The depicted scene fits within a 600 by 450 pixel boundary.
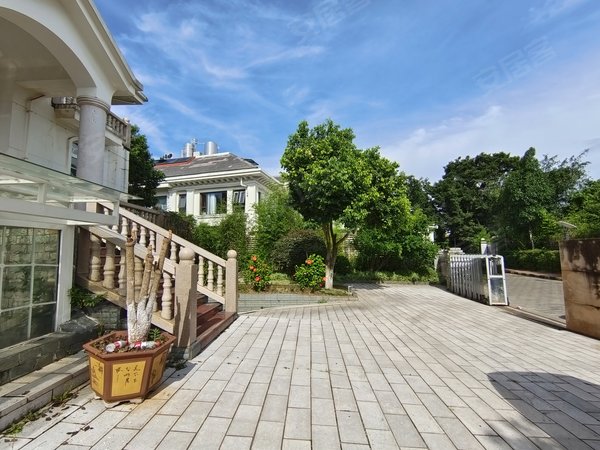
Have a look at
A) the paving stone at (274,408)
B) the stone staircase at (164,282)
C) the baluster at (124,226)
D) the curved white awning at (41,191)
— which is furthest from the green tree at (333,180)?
the paving stone at (274,408)

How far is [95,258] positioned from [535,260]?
2236 centimetres

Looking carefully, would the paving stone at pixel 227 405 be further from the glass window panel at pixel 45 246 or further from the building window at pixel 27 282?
the glass window panel at pixel 45 246

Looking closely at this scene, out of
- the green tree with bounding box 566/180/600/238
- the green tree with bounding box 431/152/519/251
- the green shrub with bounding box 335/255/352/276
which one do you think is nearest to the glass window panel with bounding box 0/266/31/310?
the green shrub with bounding box 335/255/352/276

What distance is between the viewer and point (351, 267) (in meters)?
16.6

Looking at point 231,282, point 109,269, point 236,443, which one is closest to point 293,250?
point 231,282

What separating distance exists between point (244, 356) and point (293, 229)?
9768 mm

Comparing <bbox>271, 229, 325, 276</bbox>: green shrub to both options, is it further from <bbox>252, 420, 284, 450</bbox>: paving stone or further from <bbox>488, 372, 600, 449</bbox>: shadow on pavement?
<bbox>252, 420, 284, 450</bbox>: paving stone

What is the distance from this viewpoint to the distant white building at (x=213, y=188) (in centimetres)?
1941

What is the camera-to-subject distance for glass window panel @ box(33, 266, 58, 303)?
3.61 metres

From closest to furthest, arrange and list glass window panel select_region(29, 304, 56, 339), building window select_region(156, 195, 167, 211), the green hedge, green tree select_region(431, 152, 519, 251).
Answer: glass window panel select_region(29, 304, 56, 339)
the green hedge
building window select_region(156, 195, 167, 211)
green tree select_region(431, 152, 519, 251)

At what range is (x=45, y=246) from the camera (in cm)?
375

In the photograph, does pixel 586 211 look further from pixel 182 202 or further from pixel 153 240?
pixel 182 202

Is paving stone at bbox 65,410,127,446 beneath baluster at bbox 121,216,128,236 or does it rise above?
beneath

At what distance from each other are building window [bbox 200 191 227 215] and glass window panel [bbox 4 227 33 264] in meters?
16.5
